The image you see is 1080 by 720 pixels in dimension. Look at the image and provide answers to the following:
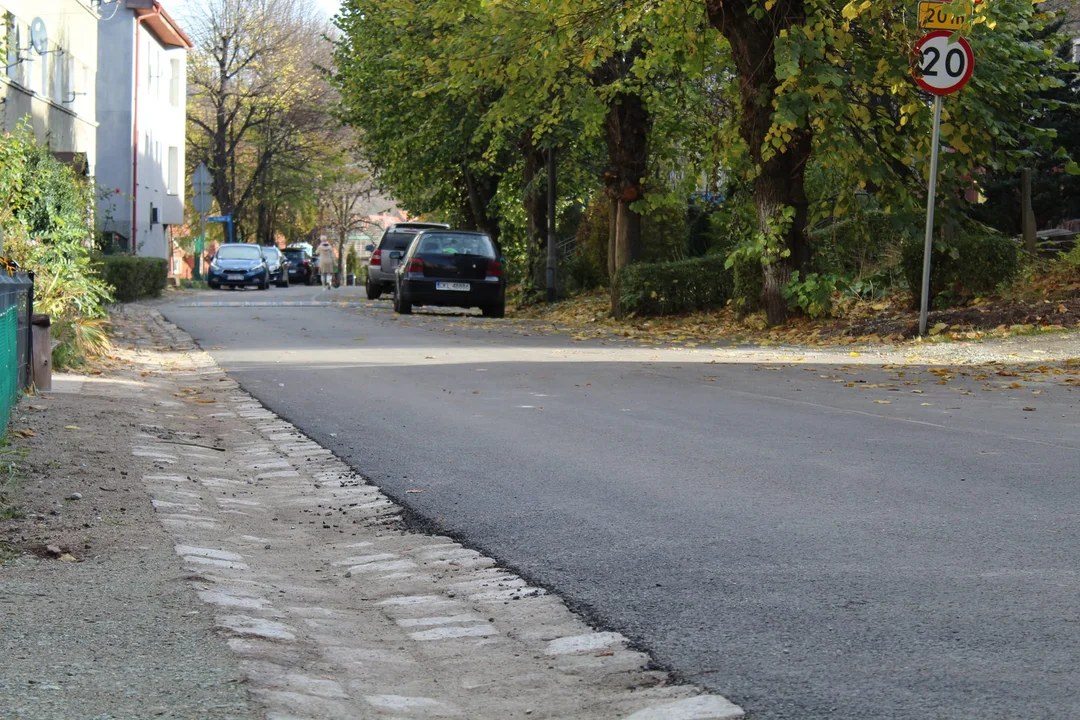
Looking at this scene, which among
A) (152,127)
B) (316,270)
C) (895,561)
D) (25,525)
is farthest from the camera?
(316,270)

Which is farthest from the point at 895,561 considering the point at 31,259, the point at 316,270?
the point at 316,270

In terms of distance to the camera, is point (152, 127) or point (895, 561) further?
point (152, 127)

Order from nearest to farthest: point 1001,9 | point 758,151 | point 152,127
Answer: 1. point 1001,9
2. point 758,151
3. point 152,127

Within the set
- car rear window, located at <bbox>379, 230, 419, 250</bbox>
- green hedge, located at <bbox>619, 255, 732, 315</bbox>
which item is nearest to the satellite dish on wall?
car rear window, located at <bbox>379, 230, 419, 250</bbox>

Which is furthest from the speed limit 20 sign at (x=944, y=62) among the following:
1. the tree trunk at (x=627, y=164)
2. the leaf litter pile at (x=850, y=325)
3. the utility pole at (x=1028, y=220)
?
the tree trunk at (x=627, y=164)

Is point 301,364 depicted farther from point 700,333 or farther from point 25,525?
point 25,525

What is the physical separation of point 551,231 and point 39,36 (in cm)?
1153

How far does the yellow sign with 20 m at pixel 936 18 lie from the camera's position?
16.9 metres

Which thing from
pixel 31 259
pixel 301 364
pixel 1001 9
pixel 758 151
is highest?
pixel 1001 9

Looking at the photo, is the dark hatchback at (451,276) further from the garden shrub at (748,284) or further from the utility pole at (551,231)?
the garden shrub at (748,284)

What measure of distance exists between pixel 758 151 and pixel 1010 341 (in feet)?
18.2

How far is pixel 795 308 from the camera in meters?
21.0

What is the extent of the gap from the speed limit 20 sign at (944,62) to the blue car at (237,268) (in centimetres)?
4057

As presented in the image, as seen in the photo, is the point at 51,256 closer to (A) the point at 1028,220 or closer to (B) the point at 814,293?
(B) the point at 814,293
